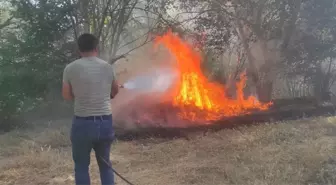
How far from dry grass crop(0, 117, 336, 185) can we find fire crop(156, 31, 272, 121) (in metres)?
1.29

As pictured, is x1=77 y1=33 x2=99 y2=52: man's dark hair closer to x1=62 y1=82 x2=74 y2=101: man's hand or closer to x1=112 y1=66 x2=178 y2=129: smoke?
x1=62 y1=82 x2=74 y2=101: man's hand

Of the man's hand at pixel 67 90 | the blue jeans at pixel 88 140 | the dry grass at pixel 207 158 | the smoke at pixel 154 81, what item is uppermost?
the smoke at pixel 154 81

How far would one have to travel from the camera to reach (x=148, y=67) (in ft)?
47.6

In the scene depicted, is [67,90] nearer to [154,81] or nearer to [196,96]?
[196,96]

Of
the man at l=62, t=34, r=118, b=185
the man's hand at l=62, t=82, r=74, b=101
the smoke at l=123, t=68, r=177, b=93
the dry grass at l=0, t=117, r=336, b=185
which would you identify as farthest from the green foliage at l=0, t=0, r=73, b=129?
the man at l=62, t=34, r=118, b=185

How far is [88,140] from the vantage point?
12.7 feet

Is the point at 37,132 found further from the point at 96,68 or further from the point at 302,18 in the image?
the point at 302,18

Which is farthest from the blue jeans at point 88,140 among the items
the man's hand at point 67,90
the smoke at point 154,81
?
the smoke at point 154,81

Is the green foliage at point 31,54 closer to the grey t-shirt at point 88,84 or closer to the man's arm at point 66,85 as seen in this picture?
the man's arm at point 66,85

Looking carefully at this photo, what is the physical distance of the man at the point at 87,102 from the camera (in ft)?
12.7

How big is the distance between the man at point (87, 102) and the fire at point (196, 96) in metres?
4.89

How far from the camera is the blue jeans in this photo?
3.86 m

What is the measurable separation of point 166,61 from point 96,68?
396 inches

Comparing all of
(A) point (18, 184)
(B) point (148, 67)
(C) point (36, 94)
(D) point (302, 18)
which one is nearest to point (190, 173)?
(A) point (18, 184)
